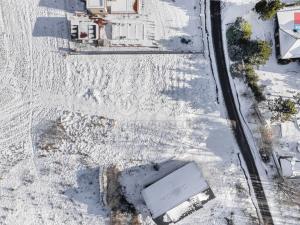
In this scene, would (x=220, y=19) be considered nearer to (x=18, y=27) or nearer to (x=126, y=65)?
(x=126, y=65)

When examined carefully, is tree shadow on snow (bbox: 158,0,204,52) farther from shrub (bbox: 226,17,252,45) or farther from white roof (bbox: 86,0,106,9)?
white roof (bbox: 86,0,106,9)

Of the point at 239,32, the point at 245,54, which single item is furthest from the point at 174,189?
the point at 239,32

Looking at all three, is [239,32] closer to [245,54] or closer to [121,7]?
[245,54]

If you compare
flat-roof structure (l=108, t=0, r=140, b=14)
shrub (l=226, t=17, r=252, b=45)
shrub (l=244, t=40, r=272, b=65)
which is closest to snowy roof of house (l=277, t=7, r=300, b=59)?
shrub (l=244, t=40, r=272, b=65)

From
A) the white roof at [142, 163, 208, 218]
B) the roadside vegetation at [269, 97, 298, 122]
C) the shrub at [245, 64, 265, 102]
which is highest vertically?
the shrub at [245, 64, 265, 102]

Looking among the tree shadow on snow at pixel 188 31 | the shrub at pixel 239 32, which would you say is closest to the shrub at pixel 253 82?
the shrub at pixel 239 32

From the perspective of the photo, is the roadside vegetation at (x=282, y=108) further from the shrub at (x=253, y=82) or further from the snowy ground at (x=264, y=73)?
the shrub at (x=253, y=82)

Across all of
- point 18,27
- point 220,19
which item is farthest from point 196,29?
point 18,27
